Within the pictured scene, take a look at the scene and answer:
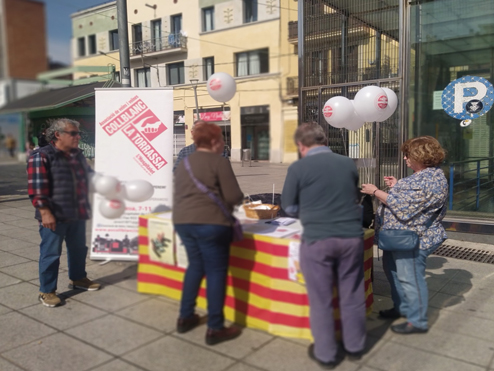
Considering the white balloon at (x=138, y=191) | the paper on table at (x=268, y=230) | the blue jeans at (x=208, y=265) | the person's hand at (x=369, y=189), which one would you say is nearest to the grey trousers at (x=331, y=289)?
the paper on table at (x=268, y=230)

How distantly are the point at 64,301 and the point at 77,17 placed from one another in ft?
7.92

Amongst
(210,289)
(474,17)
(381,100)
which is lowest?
(210,289)

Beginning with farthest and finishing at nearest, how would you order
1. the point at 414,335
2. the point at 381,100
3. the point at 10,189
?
the point at 10,189, the point at 381,100, the point at 414,335

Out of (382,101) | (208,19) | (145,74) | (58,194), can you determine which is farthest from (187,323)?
(382,101)

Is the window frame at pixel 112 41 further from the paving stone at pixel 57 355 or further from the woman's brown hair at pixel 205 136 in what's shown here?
the paving stone at pixel 57 355

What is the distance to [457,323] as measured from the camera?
12.1ft

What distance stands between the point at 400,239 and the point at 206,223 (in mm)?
1554

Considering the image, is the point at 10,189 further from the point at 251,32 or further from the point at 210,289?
the point at 210,289

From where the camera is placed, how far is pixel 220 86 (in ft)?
14.3

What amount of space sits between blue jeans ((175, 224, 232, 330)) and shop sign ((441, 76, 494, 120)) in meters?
5.64

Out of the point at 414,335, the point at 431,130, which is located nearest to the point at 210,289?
the point at 414,335

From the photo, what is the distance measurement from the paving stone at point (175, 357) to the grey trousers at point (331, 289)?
631mm

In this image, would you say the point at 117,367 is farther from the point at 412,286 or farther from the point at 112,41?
the point at 112,41

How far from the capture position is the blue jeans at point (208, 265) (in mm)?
3000
